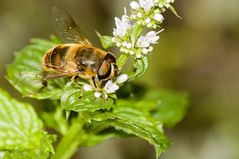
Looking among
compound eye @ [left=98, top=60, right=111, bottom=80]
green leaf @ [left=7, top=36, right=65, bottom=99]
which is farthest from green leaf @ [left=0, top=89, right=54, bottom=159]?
compound eye @ [left=98, top=60, right=111, bottom=80]

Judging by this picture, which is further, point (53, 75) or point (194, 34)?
point (194, 34)

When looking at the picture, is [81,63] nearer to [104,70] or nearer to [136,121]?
[104,70]

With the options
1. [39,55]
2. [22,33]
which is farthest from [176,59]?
[39,55]

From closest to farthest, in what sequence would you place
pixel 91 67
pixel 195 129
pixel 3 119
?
1. pixel 91 67
2. pixel 3 119
3. pixel 195 129

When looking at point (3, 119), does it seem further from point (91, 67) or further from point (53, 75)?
point (91, 67)

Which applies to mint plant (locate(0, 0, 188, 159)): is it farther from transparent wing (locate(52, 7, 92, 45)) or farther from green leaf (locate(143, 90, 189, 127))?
transparent wing (locate(52, 7, 92, 45))

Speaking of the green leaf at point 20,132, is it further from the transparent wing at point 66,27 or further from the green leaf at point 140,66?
the green leaf at point 140,66
